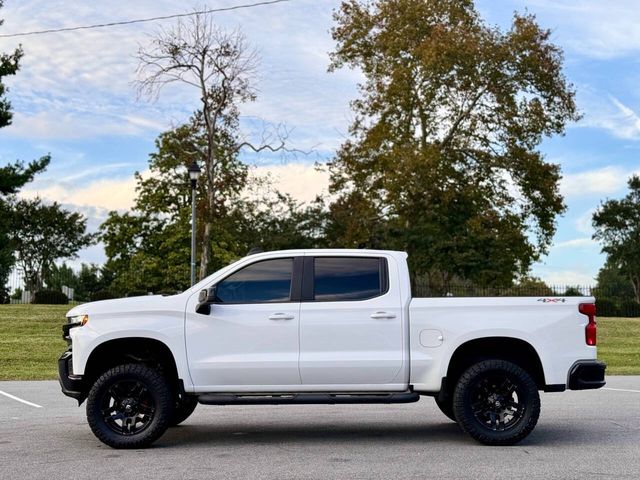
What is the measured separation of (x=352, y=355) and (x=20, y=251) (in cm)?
6753

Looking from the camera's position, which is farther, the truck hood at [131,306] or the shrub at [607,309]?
the shrub at [607,309]

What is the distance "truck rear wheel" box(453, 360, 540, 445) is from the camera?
9.86m

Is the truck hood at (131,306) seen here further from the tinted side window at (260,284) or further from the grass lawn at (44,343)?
the grass lawn at (44,343)

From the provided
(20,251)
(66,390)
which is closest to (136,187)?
(20,251)

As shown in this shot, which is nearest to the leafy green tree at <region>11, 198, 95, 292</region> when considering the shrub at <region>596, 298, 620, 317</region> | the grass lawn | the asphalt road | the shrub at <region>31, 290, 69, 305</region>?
the shrub at <region>31, 290, 69, 305</region>

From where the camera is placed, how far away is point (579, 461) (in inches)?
356

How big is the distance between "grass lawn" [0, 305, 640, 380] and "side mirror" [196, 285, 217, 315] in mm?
13086

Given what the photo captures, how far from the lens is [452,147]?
50.7 meters

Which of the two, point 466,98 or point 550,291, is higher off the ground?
point 466,98

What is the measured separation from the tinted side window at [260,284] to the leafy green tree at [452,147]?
120 feet

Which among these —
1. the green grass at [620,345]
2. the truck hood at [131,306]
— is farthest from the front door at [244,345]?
the green grass at [620,345]

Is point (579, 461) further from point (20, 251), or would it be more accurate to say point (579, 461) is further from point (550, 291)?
point (20, 251)

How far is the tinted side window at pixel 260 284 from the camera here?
10.1 metres

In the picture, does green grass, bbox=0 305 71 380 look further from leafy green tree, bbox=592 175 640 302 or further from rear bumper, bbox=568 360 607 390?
leafy green tree, bbox=592 175 640 302
